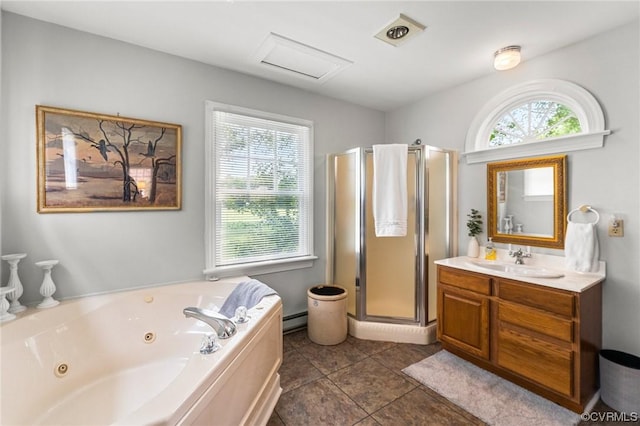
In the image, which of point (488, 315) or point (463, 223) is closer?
point (488, 315)

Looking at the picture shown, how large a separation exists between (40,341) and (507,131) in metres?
3.70

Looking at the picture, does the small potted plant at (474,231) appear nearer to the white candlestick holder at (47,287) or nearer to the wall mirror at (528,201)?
the wall mirror at (528,201)

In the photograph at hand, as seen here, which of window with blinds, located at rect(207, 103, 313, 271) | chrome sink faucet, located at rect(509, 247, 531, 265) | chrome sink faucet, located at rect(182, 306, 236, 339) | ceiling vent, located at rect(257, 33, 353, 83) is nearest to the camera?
chrome sink faucet, located at rect(182, 306, 236, 339)

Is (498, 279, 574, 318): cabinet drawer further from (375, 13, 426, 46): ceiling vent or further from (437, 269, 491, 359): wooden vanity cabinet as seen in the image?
(375, 13, 426, 46): ceiling vent

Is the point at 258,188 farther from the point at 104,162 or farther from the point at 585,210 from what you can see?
the point at 585,210

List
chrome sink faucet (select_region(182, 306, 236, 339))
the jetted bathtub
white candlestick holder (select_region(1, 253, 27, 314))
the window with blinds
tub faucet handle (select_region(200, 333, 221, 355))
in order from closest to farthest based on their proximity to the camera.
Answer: the jetted bathtub → tub faucet handle (select_region(200, 333, 221, 355)) → chrome sink faucet (select_region(182, 306, 236, 339)) → white candlestick holder (select_region(1, 253, 27, 314)) → the window with blinds

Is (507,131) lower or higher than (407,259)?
higher

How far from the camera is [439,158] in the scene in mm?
2734

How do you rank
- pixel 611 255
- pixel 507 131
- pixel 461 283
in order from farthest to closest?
pixel 507 131, pixel 461 283, pixel 611 255

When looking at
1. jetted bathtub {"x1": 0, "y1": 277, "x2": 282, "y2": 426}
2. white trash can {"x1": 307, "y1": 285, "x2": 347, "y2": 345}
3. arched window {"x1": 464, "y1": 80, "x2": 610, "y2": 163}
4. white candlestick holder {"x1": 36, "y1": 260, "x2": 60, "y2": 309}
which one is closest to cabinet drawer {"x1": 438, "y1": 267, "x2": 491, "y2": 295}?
white trash can {"x1": 307, "y1": 285, "x2": 347, "y2": 345}

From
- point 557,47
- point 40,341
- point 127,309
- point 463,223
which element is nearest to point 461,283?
point 463,223

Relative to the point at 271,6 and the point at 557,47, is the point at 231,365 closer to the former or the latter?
the point at 271,6

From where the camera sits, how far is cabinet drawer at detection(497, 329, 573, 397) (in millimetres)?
1651

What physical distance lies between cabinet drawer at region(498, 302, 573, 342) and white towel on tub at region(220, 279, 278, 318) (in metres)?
1.64
